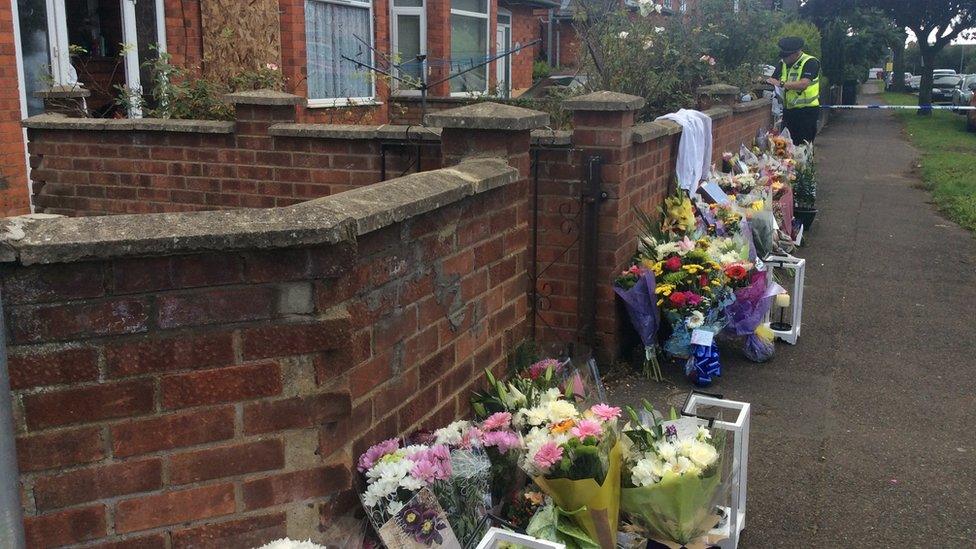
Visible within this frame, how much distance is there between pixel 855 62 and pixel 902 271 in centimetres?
3049

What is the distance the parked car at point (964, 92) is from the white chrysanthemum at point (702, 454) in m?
34.6

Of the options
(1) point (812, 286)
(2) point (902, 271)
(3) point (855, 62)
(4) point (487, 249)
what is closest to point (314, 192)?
(4) point (487, 249)

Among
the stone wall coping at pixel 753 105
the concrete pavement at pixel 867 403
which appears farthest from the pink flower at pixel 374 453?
the stone wall coping at pixel 753 105

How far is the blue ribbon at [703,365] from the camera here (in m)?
5.45

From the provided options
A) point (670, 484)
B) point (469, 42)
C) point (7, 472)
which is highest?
point (469, 42)

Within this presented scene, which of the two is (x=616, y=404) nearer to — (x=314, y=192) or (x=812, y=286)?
(x=314, y=192)

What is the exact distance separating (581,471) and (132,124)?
489 cm

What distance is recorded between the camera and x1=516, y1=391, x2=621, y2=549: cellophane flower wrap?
2760 millimetres

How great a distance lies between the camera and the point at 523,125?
3.83 metres

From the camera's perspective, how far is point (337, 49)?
12.9 metres

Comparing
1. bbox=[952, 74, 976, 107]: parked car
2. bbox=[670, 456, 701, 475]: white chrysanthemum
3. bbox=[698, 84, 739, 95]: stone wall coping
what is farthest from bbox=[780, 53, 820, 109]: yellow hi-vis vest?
bbox=[952, 74, 976, 107]: parked car

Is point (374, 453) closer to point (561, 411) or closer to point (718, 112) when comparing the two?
point (561, 411)

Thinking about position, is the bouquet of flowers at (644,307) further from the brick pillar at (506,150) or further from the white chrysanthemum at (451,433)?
the white chrysanthemum at (451,433)

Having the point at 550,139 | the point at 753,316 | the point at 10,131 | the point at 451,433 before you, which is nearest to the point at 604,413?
the point at 451,433
